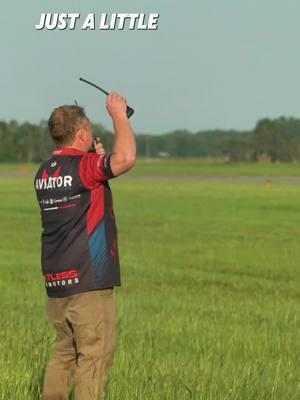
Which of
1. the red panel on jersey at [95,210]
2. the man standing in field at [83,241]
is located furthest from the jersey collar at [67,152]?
the red panel on jersey at [95,210]

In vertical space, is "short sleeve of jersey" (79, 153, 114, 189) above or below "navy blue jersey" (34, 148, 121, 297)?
above

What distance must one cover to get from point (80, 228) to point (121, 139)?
0.53 meters

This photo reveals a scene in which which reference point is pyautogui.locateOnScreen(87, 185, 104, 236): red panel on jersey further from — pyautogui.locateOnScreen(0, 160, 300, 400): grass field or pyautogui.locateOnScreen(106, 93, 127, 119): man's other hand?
pyautogui.locateOnScreen(0, 160, 300, 400): grass field

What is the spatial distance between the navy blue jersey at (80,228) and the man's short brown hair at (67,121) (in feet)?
0.33

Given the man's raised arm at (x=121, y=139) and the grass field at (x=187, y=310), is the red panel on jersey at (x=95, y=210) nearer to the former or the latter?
the man's raised arm at (x=121, y=139)

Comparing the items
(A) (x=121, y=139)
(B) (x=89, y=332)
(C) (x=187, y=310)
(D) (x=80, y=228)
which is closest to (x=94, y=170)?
(A) (x=121, y=139)

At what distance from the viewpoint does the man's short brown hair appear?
485 cm

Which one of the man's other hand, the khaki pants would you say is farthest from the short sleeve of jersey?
the khaki pants

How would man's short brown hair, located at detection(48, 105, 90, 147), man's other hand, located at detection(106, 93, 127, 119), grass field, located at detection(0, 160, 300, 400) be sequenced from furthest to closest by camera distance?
grass field, located at detection(0, 160, 300, 400) → man's short brown hair, located at detection(48, 105, 90, 147) → man's other hand, located at detection(106, 93, 127, 119)

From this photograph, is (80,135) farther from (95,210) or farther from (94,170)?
(95,210)

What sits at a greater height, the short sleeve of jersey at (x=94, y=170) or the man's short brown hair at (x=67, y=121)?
the man's short brown hair at (x=67, y=121)

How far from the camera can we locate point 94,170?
15.4 ft

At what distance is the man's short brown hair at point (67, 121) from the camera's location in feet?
15.9

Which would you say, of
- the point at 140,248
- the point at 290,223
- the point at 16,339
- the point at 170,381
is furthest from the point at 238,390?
the point at 290,223
